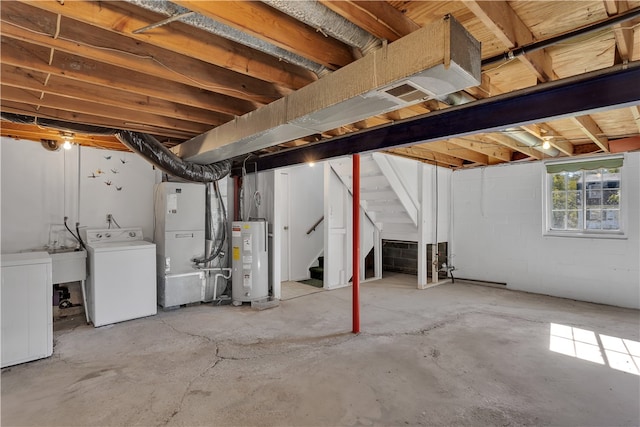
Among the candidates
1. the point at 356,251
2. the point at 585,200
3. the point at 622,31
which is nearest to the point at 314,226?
the point at 356,251

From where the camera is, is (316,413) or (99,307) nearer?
(316,413)

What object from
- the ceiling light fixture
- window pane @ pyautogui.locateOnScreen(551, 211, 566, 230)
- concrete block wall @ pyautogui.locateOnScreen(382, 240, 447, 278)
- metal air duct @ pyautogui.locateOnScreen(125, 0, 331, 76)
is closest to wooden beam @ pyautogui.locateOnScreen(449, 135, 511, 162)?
window pane @ pyautogui.locateOnScreen(551, 211, 566, 230)

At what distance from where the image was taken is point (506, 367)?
8.60 feet

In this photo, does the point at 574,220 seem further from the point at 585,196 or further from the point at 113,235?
the point at 113,235

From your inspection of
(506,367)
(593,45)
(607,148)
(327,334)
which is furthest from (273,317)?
(607,148)

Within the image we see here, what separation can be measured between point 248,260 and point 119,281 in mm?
1486

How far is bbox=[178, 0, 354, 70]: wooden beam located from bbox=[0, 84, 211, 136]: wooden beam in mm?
1583

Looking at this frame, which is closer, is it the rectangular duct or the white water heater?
the rectangular duct

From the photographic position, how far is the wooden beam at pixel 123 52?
1508 millimetres

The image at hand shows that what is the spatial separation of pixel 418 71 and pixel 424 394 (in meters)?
2.12

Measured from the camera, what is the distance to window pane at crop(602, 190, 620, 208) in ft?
14.5

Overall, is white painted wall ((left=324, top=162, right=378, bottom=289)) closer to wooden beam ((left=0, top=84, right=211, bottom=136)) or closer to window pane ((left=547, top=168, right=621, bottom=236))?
wooden beam ((left=0, top=84, right=211, bottom=136))

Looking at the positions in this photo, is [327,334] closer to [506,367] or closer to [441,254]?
[506,367]

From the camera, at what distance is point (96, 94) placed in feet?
7.79
